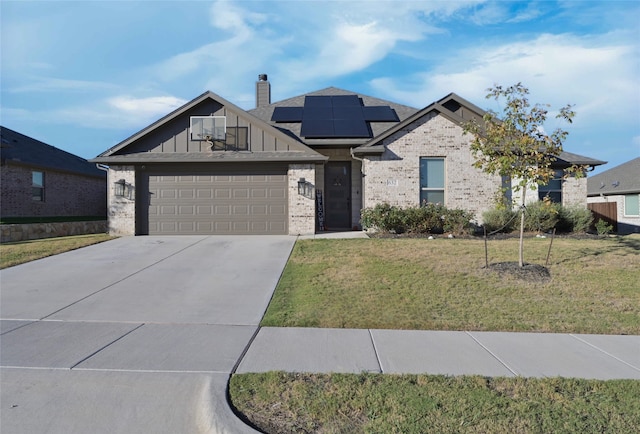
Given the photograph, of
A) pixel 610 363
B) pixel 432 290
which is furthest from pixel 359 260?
pixel 610 363

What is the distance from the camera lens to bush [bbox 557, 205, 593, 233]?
1361cm

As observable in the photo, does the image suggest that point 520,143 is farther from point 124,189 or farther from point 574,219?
point 124,189

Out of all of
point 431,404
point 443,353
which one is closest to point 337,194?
point 443,353

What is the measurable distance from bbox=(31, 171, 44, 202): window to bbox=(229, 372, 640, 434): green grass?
1877 centimetres

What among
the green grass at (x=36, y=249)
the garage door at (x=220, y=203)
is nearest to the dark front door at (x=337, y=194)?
the garage door at (x=220, y=203)

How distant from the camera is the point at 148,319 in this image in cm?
571

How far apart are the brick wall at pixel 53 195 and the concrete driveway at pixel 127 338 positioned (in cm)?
901

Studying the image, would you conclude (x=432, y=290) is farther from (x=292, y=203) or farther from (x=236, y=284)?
(x=292, y=203)

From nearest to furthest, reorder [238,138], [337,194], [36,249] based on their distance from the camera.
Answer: [36,249], [238,138], [337,194]

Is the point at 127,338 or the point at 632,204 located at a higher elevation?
the point at 632,204

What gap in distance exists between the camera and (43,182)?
60.3ft

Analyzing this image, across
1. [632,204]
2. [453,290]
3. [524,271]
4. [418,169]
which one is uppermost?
[418,169]

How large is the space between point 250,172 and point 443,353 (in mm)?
10600

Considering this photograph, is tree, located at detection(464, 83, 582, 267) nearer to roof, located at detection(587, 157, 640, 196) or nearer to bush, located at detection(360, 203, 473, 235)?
bush, located at detection(360, 203, 473, 235)
